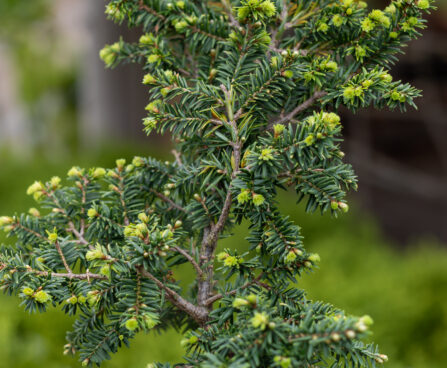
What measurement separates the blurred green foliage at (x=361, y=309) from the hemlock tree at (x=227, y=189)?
147 cm

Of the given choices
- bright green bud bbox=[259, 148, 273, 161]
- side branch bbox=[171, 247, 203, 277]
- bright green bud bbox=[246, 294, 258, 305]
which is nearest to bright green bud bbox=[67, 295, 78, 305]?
side branch bbox=[171, 247, 203, 277]

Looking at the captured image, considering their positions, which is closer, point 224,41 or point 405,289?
point 224,41

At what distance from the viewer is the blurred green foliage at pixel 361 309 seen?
9.22 ft

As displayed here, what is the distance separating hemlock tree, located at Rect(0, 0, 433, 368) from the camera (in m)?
1.10

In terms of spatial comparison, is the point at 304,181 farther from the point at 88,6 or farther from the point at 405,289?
the point at 88,6

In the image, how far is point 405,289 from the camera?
374 centimetres

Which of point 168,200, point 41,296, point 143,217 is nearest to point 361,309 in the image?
point 168,200

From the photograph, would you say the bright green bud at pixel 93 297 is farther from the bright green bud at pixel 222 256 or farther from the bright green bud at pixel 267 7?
the bright green bud at pixel 267 7

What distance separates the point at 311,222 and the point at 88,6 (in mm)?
8122

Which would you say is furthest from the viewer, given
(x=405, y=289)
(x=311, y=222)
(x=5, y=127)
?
(x=5, y=127)

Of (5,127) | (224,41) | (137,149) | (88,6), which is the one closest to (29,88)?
(88,6)

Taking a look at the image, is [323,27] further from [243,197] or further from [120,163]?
[120,163]

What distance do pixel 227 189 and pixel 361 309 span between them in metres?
2.59

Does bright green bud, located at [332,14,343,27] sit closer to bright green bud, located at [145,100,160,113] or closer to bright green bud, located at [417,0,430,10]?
bright green bud, located at [417,0,430,10]
